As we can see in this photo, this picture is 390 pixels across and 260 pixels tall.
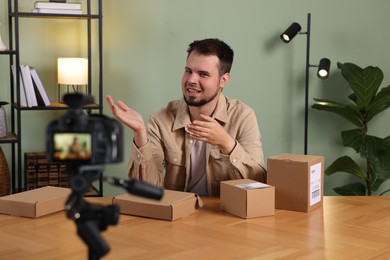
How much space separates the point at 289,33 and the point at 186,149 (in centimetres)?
181

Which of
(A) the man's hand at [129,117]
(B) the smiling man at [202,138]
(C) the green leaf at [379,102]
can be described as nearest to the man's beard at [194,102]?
(B) the smiling man at [202,138]

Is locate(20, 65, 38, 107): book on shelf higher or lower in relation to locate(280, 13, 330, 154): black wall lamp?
lower

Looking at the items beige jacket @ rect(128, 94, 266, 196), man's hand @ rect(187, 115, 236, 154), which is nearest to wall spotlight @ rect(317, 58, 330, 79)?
beige jacket @ rect(128, 94, 266, 196)

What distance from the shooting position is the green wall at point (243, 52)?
4.16 meters

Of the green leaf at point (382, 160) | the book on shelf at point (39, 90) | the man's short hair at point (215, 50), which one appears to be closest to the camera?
the man's short hair at point (215, 50)

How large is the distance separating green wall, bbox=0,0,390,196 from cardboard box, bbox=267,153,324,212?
2.03 m

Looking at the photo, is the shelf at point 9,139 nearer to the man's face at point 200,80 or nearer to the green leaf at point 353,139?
the man's face at point 200,80

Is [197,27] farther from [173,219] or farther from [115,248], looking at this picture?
[115,248]

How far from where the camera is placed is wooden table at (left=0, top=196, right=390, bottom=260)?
1880 mm

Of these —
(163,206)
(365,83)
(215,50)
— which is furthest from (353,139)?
(163,206)

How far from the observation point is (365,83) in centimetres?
444

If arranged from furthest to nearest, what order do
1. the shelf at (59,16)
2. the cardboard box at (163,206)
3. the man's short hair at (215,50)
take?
the shelf at (59,16) → the man's short hair at (215,50) → the cardboard box at (163,206)

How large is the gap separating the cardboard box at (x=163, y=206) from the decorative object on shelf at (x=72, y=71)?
1.69 metres

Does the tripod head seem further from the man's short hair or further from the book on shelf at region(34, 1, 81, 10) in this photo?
the book on shelf at region(34, 1, 81, 10)
